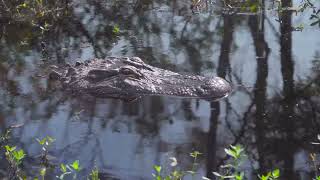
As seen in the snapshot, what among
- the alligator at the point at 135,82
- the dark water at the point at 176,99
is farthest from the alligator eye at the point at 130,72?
the dark water at the point at 176,99

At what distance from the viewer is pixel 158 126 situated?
536cm

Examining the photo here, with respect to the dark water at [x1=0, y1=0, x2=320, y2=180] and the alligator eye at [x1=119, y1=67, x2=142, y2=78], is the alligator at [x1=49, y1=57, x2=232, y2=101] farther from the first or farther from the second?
the dark water at [x1=0, y1=0, x2=320, y2=180]

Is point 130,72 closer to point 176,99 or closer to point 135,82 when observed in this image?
point 135,82

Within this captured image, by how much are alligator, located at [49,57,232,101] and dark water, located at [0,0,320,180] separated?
114 millimetres

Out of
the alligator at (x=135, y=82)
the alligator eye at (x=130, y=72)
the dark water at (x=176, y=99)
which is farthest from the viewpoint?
the alligator eye at (x=130, y=72)

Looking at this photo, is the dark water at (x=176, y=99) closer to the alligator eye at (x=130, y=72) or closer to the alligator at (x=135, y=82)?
the alligator at (x=135, y=82)

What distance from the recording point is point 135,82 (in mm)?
6039

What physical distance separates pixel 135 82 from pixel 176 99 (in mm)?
471

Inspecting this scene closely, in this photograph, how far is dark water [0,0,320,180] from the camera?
15.7ft

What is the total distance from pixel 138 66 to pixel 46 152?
71.7 inches

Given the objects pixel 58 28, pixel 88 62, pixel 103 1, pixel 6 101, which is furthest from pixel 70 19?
pixel 6 101

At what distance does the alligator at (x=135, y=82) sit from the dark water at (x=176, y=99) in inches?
4.5

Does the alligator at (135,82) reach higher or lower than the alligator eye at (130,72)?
lower

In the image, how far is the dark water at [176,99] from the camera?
4.78m
